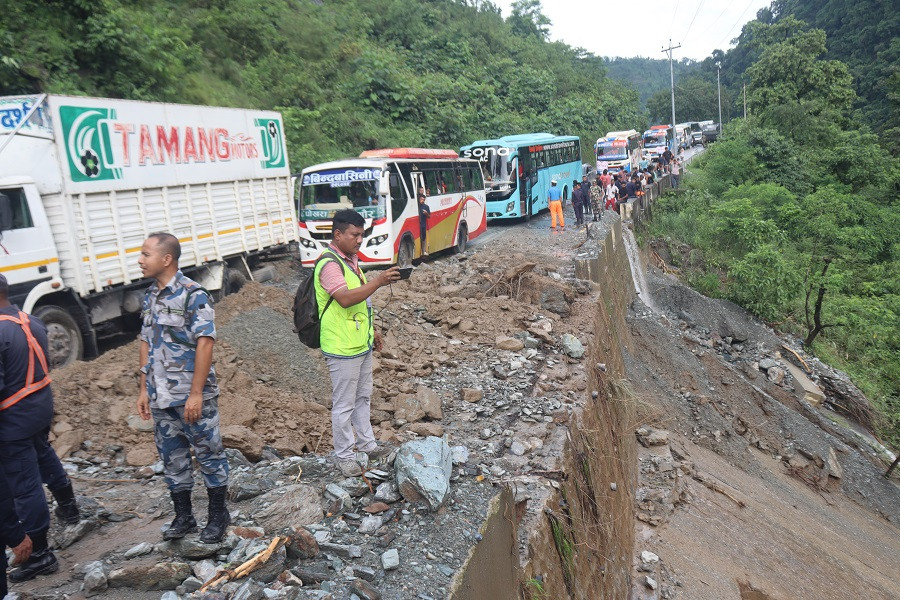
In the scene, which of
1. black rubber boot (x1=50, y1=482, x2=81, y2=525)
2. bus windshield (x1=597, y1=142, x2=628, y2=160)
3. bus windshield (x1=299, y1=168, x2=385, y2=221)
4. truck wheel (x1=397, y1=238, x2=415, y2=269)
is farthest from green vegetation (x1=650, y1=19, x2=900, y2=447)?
black rubber boot (x1=50, y1=482, x2=81, y2=525)

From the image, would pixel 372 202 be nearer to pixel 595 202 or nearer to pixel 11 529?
pixel 11 529

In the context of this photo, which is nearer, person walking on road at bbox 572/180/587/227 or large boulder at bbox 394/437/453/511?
large boulder at bbox 394/437/453/511

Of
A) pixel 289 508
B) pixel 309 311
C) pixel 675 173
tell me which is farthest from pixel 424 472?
pixel 675 173

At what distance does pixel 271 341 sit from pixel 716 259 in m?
16.0

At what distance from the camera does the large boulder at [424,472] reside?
375 centimetres

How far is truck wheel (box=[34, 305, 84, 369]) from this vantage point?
798 centimetres

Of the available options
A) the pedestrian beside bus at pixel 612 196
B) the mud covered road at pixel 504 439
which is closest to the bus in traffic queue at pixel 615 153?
the pedestrian beside bus at pixel 612 196

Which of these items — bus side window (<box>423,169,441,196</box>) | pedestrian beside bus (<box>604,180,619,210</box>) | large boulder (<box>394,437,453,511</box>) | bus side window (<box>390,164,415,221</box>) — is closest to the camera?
large boulder (<box>394,437,453,511</box>)

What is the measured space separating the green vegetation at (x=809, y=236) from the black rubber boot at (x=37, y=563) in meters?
16.5

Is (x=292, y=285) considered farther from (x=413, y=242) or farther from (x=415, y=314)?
(x=415, y=314)

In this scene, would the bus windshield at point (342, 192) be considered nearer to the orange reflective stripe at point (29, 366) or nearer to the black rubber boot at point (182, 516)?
the orange reflective stripe at point (29, 366)

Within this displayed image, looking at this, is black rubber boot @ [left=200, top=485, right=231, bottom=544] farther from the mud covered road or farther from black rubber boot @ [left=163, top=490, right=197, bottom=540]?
the mud covered road

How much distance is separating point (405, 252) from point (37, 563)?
10.8 m

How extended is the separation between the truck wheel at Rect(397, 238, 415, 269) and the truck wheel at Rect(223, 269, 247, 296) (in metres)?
3.00
